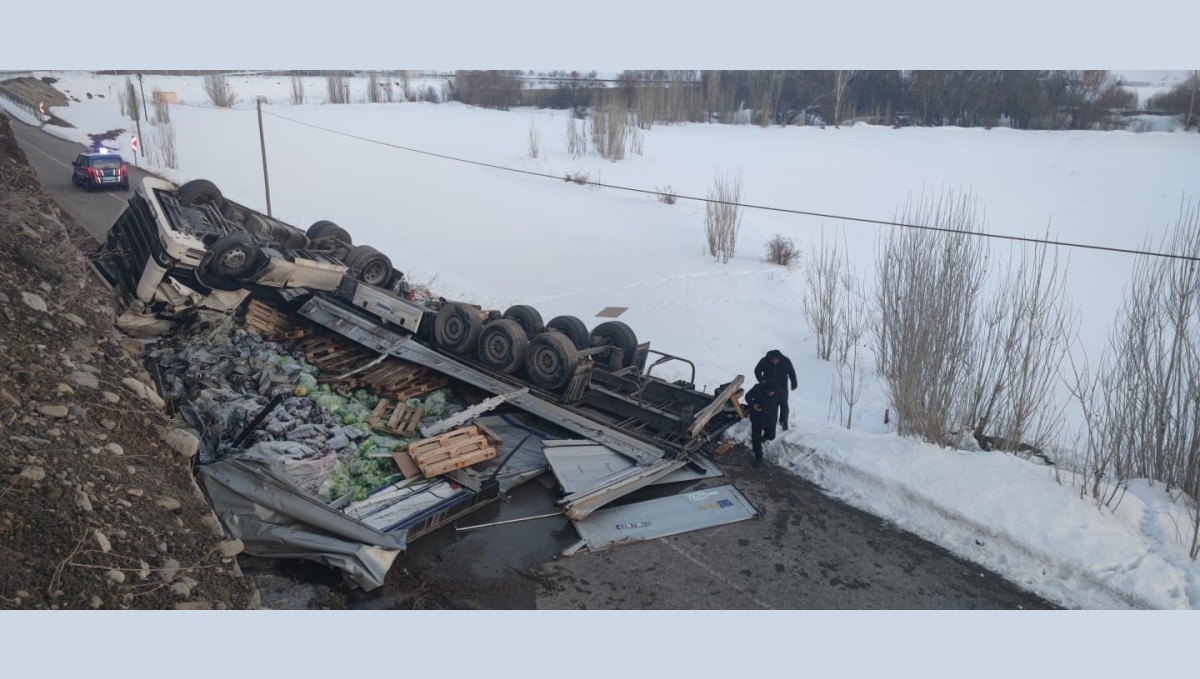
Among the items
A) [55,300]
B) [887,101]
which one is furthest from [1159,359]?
[887,101]

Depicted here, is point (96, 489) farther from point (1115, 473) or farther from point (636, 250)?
point (636, 250)

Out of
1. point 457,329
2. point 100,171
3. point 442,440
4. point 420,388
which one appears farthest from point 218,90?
point 442,440

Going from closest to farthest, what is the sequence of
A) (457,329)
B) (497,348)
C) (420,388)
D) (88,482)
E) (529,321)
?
(88,482) < (420,388) < (497,348) < (457,329) < (529,321)

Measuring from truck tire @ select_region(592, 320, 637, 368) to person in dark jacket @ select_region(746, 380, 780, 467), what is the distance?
2.09 metres

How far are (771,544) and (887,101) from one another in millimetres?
42157

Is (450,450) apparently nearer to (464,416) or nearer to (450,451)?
(450,451)

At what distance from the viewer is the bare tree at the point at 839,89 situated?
4256cm

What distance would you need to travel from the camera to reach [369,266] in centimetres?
1273

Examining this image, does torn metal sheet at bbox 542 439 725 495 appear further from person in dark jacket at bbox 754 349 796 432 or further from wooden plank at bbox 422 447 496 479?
person in dark jacket at bbox 754 349 796 432

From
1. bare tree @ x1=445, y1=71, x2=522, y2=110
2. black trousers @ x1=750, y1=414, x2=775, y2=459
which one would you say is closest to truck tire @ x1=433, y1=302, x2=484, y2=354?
black trousers @ x1=750, y1=414, x2=775, y2=459

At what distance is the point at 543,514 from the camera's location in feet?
26.5

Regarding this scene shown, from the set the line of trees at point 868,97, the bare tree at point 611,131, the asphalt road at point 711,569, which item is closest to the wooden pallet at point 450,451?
the asphalt road at point 711,569

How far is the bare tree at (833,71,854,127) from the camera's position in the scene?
42.6 m

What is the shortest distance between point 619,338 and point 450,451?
135 inches
